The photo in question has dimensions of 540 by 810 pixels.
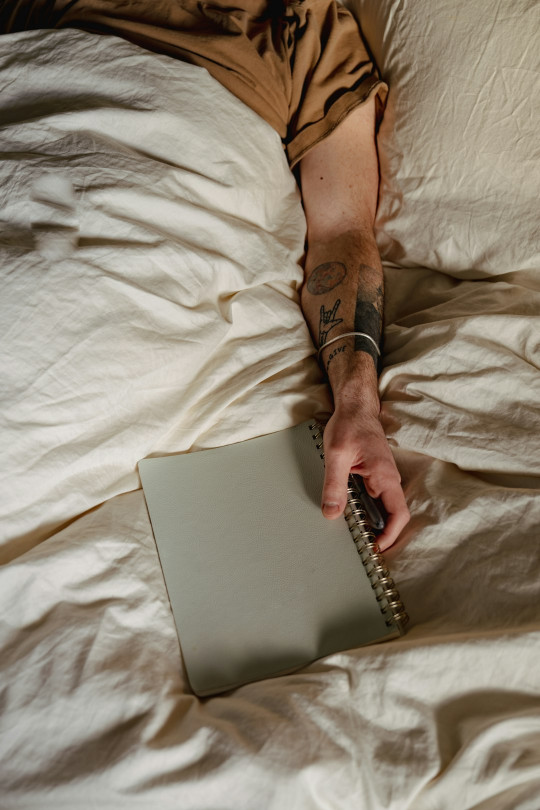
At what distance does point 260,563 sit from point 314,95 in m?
0.71

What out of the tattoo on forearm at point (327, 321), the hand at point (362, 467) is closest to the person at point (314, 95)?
the tattoo on forearm at point (327, 321)

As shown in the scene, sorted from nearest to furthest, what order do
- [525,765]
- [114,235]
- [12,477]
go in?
[525,765] < [12,477] < [114,235]

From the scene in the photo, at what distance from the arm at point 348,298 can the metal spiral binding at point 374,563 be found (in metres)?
0.02

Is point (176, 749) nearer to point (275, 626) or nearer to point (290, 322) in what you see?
point (275, 626)

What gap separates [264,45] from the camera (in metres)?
1.02

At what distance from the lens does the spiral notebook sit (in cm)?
67

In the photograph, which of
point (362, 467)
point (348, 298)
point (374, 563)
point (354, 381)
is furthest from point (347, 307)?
point (374, 563)

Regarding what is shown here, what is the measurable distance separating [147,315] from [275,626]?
37 centimetres

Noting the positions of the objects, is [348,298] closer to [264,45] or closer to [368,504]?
[368,504]

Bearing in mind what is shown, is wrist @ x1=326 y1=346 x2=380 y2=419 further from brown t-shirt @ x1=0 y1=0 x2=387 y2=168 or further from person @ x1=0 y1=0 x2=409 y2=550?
brown t-shirt @ x1=0 y1=0 x2=387 y2=168

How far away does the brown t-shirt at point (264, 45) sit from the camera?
0.95 m

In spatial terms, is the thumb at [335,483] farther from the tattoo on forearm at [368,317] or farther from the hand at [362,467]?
the tattoo on forearm at [368,317]

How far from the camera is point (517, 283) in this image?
91cm

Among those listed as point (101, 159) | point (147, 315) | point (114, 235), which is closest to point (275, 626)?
point (147, 315)
